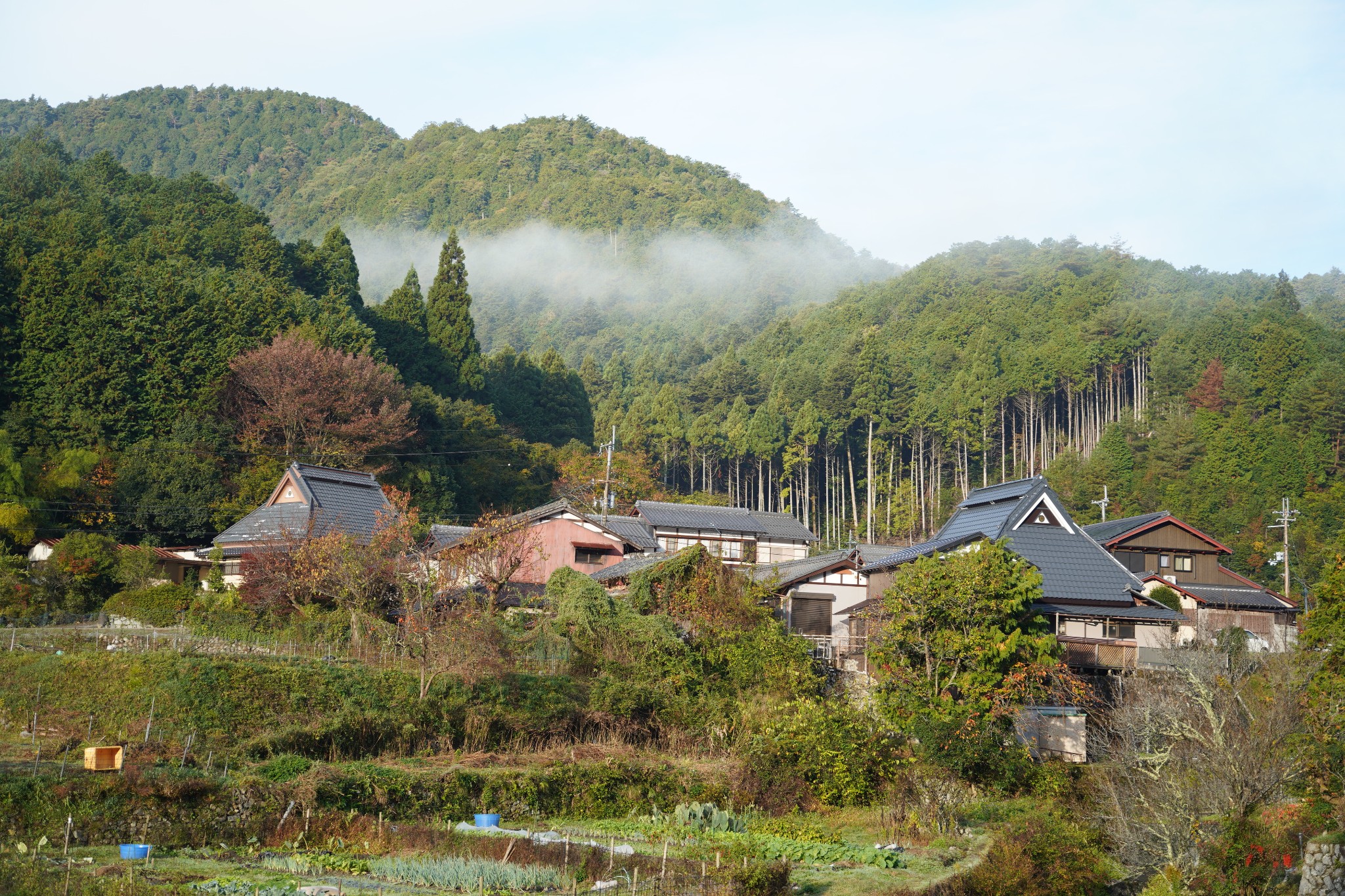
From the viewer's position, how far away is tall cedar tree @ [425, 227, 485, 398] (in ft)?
192

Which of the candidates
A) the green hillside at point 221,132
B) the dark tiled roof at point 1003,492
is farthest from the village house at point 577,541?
the green hillside at point 221,132

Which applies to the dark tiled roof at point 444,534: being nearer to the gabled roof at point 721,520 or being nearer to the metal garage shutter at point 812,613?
the gabled roof at point 721,520

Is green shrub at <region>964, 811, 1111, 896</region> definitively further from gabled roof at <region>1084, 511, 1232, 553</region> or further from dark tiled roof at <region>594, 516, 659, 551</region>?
dark tiled roof at <region>594, 516, 659, 551</region>

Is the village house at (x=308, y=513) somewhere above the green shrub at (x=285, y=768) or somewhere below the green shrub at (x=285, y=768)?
above

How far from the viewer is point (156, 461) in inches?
1478

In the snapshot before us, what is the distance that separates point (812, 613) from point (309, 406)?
70.2 feet

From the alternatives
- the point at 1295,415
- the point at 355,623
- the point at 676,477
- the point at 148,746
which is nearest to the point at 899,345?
the point at 676,477

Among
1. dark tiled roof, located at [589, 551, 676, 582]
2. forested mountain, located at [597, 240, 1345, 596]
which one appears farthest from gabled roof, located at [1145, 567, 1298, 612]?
dark tiled roof, located at [589, 551, 676, 582]

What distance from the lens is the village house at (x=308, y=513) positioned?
30734mm

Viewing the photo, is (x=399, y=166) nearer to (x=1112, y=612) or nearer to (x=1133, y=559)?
(x=1133, y=559)

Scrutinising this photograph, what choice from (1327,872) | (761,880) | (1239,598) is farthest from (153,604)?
(1239,598)

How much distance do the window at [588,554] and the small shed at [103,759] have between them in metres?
24.8

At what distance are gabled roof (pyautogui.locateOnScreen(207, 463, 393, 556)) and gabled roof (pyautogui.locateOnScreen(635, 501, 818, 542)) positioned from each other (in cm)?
1279

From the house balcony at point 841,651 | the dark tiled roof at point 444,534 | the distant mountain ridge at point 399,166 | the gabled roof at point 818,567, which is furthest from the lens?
the distant mountain ridge at point 399,166
